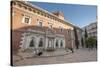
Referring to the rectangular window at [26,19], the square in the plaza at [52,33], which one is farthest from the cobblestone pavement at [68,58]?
the rectangular window at [26,19]

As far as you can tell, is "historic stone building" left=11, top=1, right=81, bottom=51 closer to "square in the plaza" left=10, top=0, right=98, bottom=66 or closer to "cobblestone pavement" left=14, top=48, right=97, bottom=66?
"square in the plaza" left=10, top=0, right=98, bottom=66

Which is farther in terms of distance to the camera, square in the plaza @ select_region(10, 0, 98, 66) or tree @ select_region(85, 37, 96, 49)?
tree @ select_region(85, 37, 96, 49)

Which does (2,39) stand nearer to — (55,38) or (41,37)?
(41,37)

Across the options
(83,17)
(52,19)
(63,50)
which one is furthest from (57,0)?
(63,50)

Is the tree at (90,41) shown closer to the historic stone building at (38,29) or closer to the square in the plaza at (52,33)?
the square in the plaza at (52,33)

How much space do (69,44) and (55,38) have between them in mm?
249

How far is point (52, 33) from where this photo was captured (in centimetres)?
266

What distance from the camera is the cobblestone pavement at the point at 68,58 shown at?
97.5 inches

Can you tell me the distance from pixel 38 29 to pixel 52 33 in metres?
0.22

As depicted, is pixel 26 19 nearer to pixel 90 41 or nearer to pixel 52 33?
pixel 52 33

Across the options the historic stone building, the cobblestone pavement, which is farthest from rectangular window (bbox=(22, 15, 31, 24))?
the cobblestone pavement

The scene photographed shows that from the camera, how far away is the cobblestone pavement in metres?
2.48

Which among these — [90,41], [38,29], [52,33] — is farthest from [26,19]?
[90,41]

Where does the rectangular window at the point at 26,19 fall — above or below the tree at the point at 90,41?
above
